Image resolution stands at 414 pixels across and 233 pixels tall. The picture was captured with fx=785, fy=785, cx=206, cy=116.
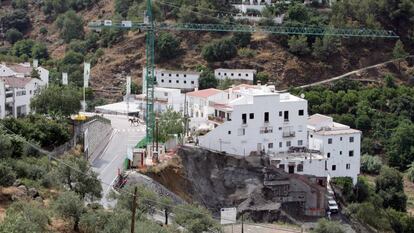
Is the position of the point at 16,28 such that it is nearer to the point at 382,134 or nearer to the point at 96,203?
the point at 382,134

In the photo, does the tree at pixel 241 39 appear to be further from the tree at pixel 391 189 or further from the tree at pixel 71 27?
the tree at pixel 391 189

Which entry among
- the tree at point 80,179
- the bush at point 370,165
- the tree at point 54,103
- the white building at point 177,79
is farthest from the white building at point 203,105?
the tree at point 80,179

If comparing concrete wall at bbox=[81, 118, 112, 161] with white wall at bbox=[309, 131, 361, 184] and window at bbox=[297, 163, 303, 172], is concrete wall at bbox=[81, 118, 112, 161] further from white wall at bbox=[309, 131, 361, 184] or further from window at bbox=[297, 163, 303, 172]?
white wall at bbox=[309, 131, 361, 184]

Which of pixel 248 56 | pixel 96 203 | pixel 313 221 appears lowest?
pixel 313 221

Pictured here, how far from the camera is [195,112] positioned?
48.8 metres

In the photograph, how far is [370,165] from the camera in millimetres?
51906

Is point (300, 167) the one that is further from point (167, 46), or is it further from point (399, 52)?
point (399, 52)

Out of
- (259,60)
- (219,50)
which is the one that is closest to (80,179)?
(219,50)

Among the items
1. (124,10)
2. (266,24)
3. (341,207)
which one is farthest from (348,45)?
(341,207)

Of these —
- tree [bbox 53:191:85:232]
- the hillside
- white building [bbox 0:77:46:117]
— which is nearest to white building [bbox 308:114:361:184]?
white building [bbox 0:77:46:117]

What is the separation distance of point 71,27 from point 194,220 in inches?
1832

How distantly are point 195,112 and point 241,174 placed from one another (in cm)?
796

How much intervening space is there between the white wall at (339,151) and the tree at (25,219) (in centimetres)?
2139

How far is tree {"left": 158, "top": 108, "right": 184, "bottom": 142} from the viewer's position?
143 ft
